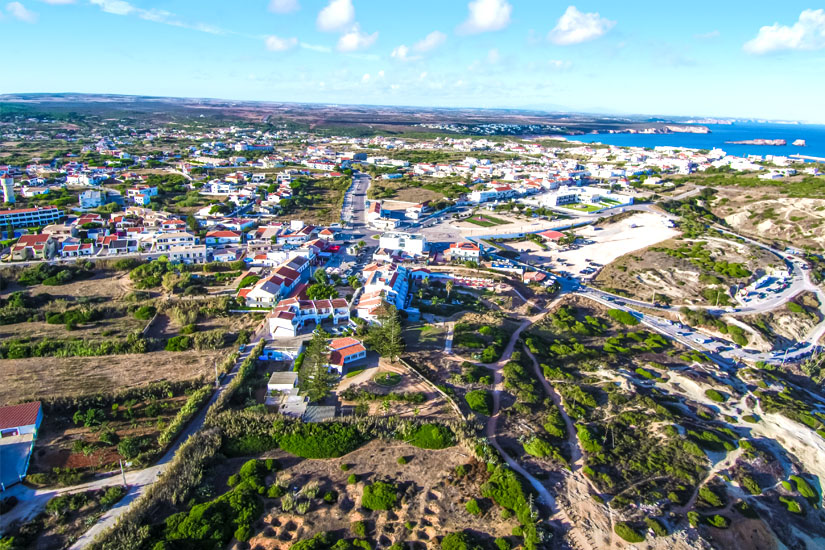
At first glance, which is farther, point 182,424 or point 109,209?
point 109,209

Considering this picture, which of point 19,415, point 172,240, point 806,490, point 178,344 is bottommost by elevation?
point 806,490

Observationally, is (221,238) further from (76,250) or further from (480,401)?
(480,401)

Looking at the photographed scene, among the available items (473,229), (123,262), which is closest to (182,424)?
(123,262)

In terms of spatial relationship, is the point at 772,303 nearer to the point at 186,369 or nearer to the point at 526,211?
the point at 526,211

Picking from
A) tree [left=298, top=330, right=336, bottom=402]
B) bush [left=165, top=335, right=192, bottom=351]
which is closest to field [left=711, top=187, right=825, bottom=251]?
tree [left=298, top=330, right=336, bottom=402]

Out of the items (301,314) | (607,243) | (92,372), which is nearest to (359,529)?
(301,314)

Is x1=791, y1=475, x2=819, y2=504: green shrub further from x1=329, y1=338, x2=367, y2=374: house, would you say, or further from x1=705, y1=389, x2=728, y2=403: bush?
x1=329, y1=338, x2=367, y2=374: house
